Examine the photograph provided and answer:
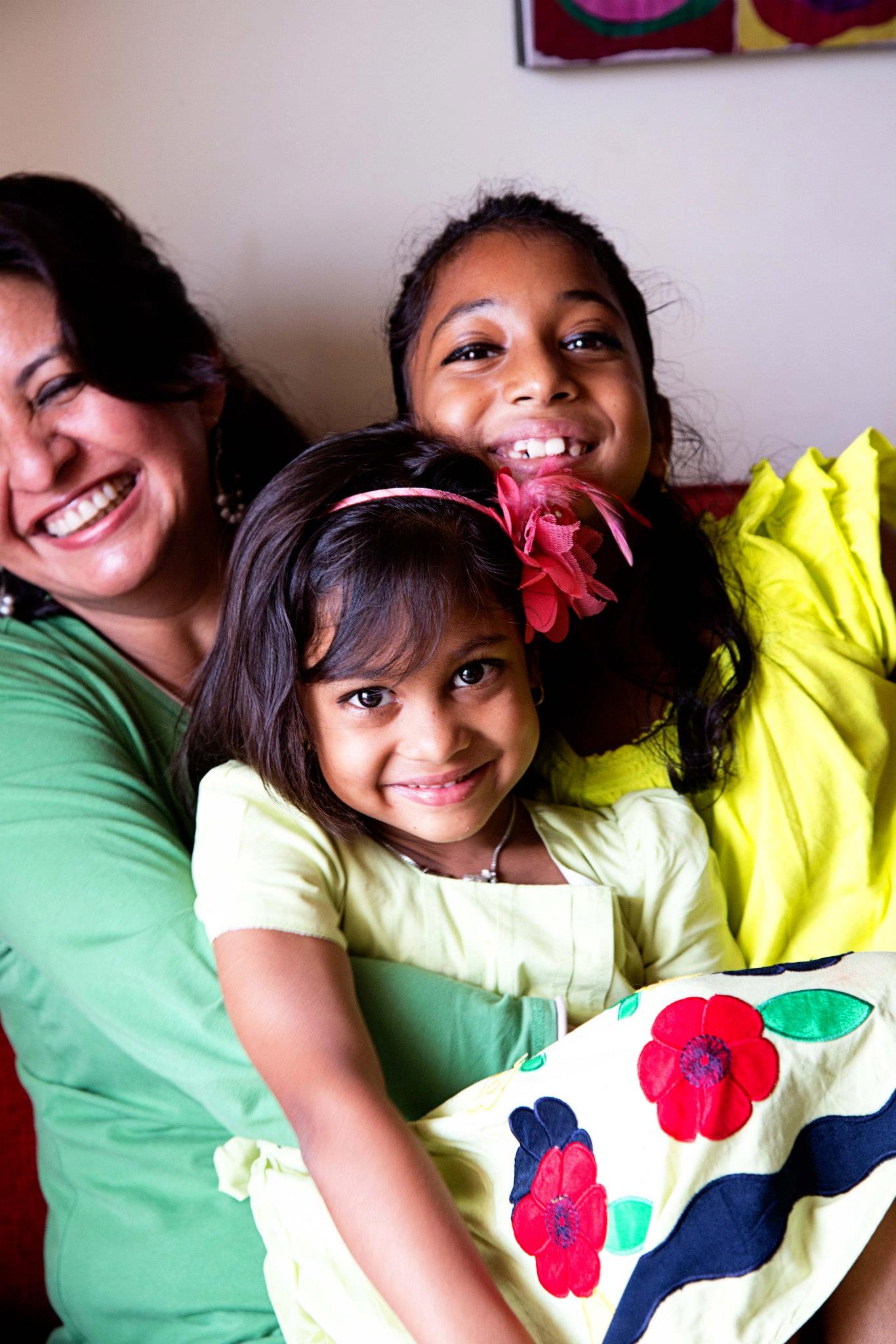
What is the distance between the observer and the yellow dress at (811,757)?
1294 mm

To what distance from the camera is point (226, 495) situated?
158cm

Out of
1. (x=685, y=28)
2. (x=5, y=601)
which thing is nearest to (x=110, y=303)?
(x=5, y=601)

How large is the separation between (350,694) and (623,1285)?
0.52 metres

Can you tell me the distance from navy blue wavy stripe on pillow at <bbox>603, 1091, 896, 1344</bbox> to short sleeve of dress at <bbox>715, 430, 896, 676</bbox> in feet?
2.00

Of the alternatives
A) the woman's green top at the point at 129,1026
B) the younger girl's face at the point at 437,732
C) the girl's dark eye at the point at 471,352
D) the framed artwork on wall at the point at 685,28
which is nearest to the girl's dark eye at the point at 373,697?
the younger girl's face at the point at 437,732

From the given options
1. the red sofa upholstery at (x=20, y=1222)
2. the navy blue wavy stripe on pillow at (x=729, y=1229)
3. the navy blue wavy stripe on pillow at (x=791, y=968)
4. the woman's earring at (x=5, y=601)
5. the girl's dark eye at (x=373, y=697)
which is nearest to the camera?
the navy blue wavy stripe on pillow at (x=729, y=1229)

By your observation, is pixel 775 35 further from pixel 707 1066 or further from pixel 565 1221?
pixel 565 1221

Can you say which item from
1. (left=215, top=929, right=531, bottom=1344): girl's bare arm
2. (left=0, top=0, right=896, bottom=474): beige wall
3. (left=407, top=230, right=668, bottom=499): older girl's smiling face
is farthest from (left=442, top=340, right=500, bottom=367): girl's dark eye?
(left=215, top=929, right=531, bottom=1344): girl's bare arm

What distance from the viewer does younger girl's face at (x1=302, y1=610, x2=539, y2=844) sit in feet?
3.64

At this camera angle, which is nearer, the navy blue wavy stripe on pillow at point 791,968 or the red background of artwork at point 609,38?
the navy blue wavy stripe on pillow at point 791,968

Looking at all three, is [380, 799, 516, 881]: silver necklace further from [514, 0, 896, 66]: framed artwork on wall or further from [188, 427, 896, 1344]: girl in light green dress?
[514, 0, 896, 66]: framed artwork on wall

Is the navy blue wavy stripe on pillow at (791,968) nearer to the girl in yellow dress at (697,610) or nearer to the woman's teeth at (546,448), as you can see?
the girl in yellow dress at (697,610)

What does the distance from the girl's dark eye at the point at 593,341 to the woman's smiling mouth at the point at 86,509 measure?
52 centimetres

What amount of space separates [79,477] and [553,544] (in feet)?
1.83
